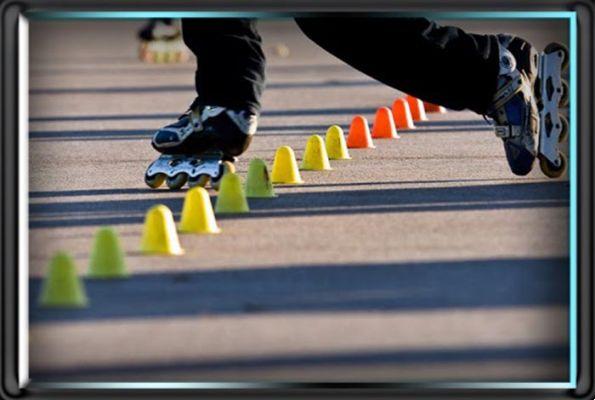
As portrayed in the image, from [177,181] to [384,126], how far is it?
343 centimetres

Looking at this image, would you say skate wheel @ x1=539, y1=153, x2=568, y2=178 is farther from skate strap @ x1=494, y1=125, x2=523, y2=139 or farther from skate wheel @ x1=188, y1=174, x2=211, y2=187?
skate wheel @ x1=188, y1=174, x2=211, y2=187

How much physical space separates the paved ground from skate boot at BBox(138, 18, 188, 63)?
9.29 metres

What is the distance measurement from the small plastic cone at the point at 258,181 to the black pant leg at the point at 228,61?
0.98 ft

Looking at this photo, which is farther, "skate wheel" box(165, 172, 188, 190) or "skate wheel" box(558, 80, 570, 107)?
"skate wheel" box(165, 172, 188, 190)

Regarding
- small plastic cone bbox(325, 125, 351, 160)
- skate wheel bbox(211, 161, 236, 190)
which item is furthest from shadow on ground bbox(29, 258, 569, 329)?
small plastic cone bbox(325, 125, 351, 160)

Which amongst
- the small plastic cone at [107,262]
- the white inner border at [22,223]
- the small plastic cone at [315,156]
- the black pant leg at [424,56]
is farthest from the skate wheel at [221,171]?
the white inner border at [22,223]

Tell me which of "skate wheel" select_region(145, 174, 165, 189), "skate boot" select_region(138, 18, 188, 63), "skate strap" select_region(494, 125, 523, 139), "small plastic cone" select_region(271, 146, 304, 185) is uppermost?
"skate boot" select_region(138, 18, 188, 63)

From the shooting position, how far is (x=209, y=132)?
29.0 ft

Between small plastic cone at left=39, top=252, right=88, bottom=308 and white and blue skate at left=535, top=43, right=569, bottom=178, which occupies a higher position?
white and blue skate at left=535, top=43, right=569, bottom=178

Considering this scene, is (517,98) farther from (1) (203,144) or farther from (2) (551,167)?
(1) (203,144)

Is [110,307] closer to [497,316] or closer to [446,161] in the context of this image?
[497,316]

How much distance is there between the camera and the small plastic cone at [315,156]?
10.1m

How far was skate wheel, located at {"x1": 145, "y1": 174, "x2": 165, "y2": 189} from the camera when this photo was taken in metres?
9.09

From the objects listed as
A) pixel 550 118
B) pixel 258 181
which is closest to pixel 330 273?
pixel 258 181
